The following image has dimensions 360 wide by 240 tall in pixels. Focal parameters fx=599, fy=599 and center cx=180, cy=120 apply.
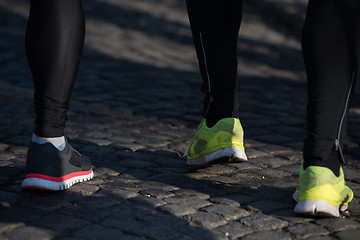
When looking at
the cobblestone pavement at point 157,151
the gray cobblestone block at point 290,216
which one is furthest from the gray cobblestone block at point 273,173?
the gray cobblestone block at point 290,216

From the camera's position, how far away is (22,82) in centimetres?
538

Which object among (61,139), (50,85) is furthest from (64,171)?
(50,85)

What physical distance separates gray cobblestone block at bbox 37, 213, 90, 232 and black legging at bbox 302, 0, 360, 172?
3.00ft

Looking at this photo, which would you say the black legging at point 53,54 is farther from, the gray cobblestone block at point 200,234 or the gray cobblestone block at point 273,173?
the gray cobblestone block at point 273,173

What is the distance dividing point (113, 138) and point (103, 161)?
59cm

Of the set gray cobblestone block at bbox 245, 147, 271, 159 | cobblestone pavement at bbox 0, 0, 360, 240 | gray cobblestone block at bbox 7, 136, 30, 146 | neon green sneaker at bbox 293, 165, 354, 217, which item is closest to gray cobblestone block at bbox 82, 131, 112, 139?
cobblestone pavement at bbox 0, 0, 360, 240

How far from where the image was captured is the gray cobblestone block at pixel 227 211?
2373 millimetres

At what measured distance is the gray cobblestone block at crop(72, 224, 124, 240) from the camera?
2113 mm

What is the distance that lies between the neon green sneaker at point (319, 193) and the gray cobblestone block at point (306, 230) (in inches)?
2.3

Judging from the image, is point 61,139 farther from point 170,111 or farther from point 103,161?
point 170,111

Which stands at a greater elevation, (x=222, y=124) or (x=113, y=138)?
(x=222, y=124)

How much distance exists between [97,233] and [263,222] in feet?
2.11

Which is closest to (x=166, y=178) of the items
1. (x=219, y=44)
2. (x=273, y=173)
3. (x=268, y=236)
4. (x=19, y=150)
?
(x=273, y=173)

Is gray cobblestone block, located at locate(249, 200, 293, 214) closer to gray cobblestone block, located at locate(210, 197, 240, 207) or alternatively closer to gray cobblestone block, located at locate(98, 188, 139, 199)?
gray cobblestone block, located at locate(210, 197, 240, 207)
